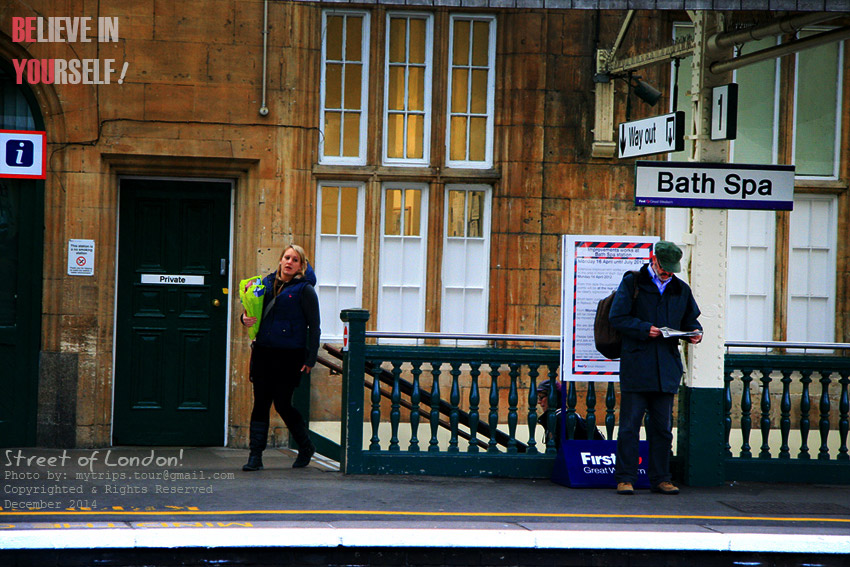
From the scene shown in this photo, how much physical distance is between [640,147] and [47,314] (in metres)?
5.87

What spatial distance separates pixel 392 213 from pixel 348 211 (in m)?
Result: 0.47

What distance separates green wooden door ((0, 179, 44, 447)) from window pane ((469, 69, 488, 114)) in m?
4.52

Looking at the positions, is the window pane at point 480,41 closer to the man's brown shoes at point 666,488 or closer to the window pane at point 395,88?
the window pane at point 395,88

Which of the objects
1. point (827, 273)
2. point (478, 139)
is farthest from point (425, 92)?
point (827, 273)

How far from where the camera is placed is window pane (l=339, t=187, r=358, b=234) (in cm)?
1102

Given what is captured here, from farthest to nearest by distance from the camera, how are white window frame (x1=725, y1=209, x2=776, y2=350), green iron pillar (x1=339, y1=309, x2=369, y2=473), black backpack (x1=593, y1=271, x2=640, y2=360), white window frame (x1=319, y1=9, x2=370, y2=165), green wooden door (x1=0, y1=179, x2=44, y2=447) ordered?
white window frame (x1=725, y1=209, x2=776, y2=350) < white window frame (x1=319, y1=9, x2=370, y2=165) < green wooden door (x1=0, y1=179, x2=44, y2=447) < green iron pillar (x1=339, y1=309, x2=369, y2=473) < black backpack (x1=593, y1=271, x2=640, y2=360)

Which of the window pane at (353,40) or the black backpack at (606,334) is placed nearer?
the black backpack at (606,334)

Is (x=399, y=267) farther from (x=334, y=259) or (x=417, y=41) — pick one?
(x=417, y=41)

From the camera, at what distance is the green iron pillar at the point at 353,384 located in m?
8.57

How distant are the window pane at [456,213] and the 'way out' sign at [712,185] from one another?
306 centimetres

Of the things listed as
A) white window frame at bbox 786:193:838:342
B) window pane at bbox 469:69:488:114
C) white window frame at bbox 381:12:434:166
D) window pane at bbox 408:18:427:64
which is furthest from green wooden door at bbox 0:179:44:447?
white window frame at bbox 786:193:838:342

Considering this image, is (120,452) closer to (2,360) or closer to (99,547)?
(2,360)

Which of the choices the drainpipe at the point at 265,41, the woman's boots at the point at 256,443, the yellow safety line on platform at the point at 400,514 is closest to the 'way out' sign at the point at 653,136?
the yellow safety line on platform at the point at 400,514

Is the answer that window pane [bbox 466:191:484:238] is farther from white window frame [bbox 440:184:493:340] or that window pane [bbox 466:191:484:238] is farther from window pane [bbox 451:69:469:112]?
window pane [bbox 451:69:469:112]
